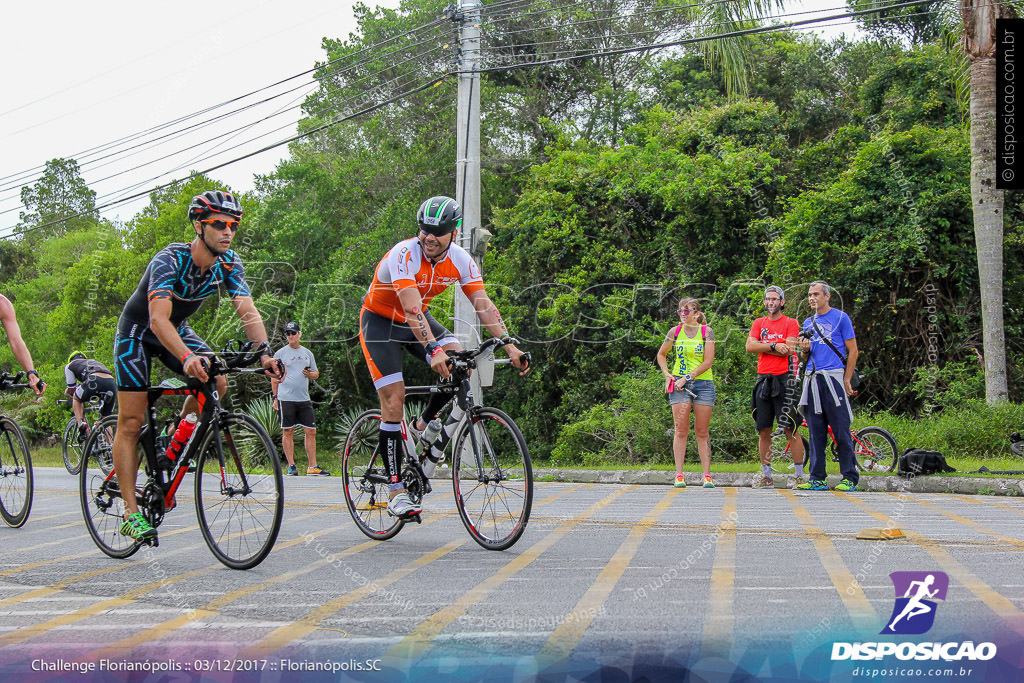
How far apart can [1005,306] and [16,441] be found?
43.6ft

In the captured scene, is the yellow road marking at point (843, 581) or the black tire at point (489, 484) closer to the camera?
the yellow road marking at point (843, 581)

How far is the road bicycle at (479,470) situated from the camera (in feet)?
16.7

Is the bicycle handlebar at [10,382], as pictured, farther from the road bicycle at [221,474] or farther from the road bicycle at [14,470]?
the road bicycle at [221,474]

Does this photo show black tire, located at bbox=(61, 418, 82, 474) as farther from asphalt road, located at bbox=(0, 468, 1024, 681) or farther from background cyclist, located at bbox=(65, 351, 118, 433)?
asphalt road, located at bbox=(0, 468, 1024, 681)

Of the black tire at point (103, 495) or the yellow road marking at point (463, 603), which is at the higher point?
the black tire at point (103, 495)

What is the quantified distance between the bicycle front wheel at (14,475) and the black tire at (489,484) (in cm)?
355

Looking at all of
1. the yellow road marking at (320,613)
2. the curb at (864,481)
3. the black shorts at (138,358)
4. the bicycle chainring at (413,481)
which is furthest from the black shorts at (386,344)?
the curb at (864,481)

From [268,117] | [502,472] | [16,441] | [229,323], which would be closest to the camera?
[502,472]

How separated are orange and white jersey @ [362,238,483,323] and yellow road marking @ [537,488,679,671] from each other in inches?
72.4

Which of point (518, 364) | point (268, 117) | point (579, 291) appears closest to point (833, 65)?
point (579, 291)

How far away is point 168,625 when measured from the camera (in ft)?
11.9

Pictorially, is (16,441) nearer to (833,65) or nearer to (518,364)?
(518,364)

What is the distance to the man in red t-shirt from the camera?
31.5 ft

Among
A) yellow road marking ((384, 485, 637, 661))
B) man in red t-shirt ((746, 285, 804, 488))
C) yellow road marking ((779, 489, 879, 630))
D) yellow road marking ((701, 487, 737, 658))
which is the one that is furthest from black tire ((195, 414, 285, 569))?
man in red t-shirt ((746, 285, 804, 488))
